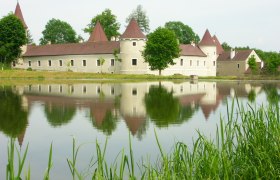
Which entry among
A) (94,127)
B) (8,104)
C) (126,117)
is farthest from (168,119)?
(8,104)

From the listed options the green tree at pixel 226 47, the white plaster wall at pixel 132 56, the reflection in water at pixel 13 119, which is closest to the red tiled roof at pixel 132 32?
the white plaster wall at pixel 132 56

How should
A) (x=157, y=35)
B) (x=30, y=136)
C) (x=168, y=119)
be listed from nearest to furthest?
(x=30, y=136)
(x=168, y=119)
(x=157, y=35)

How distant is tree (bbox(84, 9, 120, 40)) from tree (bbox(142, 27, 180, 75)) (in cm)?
2210

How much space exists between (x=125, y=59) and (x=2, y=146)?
171ft

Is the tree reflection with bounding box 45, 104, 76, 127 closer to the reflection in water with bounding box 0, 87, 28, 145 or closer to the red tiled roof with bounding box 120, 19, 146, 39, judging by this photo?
the reflection in water with bounding box 0, 87, 28, 145

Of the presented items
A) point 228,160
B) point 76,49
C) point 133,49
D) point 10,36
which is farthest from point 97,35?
point 228,160

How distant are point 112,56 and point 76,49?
7.13 metres

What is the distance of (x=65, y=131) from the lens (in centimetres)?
1237

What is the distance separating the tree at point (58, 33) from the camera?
85.9 metres

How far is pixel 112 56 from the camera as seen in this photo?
63406mm

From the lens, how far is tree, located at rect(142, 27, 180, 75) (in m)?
56.0

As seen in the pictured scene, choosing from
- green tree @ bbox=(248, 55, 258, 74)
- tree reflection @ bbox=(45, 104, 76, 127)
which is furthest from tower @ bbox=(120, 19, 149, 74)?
tree reflection @ bbox=(45, 104, 76, 127)

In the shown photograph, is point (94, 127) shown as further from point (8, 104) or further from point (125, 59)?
point (125, 59)

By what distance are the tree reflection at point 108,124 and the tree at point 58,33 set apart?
239 ft
